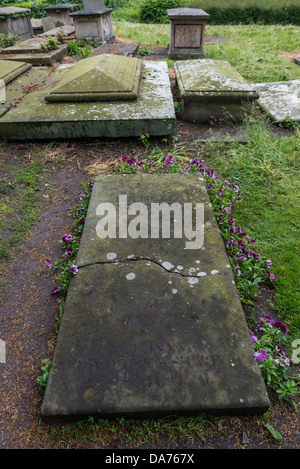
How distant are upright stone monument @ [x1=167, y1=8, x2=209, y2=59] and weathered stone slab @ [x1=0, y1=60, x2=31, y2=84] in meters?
4.19

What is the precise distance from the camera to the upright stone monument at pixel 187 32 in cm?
752

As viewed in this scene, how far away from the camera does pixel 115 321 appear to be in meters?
1.81

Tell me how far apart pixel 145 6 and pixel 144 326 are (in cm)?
2108

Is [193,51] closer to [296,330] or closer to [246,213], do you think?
[246,213]

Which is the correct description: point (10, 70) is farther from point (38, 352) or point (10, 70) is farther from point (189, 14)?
point (38, 352)

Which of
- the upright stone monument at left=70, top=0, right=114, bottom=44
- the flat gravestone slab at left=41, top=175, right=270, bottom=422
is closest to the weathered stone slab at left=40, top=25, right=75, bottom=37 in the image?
the upright stone monument at left=70, top=0, right=114, bottom=44

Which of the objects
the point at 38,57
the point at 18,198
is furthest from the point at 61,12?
the point at 18,198

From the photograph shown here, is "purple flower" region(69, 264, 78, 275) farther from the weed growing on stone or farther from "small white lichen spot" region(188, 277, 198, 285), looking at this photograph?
the weed growing on stone

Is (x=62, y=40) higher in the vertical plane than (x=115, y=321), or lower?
higher

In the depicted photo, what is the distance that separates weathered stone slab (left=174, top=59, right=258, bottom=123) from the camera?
447cm

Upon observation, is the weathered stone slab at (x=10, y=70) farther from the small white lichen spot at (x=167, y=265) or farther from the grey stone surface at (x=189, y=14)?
the small white lichen spot at (x=167, y=265)

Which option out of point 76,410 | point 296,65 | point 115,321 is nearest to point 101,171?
point 115,321
